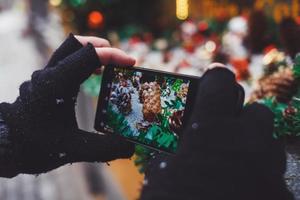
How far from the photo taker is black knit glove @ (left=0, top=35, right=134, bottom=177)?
44.4 inches

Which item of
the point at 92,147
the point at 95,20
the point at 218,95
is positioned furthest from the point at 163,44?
the point at 218,95

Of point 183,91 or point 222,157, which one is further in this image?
point 183,91

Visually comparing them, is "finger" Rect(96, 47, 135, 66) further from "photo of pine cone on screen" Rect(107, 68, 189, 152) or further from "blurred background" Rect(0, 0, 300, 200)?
"blurred background" Rect(0, 0, 300, 200)

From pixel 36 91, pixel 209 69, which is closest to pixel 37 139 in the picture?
pixel 36 91

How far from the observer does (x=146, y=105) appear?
3.96 feet

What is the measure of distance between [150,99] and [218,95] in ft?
1.20

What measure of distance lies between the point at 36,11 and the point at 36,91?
11241 millimetres

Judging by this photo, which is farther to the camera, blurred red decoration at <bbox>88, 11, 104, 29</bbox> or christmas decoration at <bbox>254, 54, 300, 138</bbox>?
blurred red decoration at <bbox>88, 11, 104, 29</bbox>

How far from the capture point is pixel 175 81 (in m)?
1.15

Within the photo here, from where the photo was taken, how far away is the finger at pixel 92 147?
1.16 metres

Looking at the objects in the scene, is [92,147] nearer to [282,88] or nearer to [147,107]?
[147,107]

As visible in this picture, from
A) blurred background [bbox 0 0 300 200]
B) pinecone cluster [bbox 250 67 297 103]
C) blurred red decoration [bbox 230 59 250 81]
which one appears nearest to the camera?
pinecone cluster [bbox 250 67 297 103]

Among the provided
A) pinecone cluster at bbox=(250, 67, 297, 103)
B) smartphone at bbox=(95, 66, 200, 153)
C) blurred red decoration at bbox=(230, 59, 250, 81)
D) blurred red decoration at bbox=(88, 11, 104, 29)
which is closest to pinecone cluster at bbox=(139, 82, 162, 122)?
smartphone at bbox=(95, 66, 200, 153)

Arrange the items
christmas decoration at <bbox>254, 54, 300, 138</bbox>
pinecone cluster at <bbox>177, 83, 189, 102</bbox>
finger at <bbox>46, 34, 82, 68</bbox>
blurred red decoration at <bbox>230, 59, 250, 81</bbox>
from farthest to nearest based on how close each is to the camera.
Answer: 1. blurred red decoration at <bbox>230, 59, 250, 81</bbox>
2. christmas decoration at <bbox>254, 54, 300, 138</bbox>
3. finger at <bbox>46, 34, 82, 68</bbox>
4. pinecone cluster at <bbox>177, 83, 189, 102</bbox>
